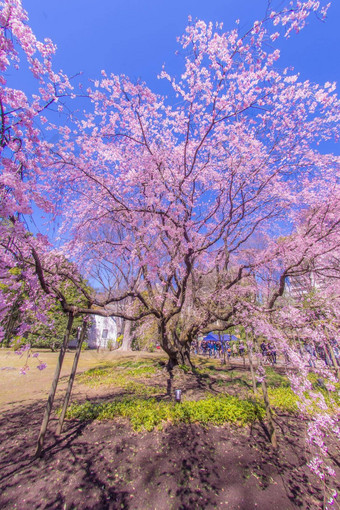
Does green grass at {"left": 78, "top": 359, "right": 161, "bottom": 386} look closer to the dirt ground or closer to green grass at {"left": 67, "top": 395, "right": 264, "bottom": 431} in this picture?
green grass at {"left": 67, "top": 395, "right": 264, "bottom": 431}

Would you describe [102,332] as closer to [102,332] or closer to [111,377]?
[102,332]

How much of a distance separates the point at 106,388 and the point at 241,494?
19.9 feet

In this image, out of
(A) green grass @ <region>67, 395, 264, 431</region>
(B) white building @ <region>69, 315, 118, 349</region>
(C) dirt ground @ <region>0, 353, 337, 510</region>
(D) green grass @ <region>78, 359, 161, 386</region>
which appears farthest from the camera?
(B) white building @ <region>69, 315, 118, 349</region>

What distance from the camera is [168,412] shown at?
5.28m

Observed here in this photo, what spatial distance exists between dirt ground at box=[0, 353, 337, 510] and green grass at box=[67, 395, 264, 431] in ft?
0.83

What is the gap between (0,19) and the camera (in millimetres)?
2609

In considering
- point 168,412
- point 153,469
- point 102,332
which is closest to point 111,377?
point 168,412

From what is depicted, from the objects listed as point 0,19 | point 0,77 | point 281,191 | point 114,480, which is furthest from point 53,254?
point 281,191

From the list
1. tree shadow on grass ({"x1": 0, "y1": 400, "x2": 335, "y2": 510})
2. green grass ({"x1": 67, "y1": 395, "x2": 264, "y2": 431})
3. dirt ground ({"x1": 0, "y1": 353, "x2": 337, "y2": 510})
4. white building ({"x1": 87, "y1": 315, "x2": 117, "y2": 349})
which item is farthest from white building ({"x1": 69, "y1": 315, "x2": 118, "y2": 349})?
tree shadow on grass ({"x1": 0, "y1": 400, "x2": 335, "y2": 510})

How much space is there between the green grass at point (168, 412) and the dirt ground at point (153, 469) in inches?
9.9

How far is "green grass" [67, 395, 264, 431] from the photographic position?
196 inches

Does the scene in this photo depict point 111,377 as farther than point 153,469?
Yes

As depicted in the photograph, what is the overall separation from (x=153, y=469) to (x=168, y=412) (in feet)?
6.08

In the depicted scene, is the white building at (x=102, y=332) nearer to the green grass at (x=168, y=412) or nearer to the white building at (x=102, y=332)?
the white building at (x=102, y=332)
